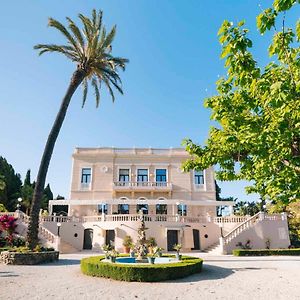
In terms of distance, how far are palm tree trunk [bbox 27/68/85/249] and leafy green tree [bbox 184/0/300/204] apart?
11523 mm

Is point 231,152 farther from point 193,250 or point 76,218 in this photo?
point 76,218

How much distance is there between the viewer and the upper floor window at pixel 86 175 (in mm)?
35188

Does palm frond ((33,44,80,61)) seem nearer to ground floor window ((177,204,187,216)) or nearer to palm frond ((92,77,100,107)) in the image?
palm frond ((92,77,100,107))

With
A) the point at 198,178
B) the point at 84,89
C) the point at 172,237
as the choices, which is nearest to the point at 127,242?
the point at 172,237

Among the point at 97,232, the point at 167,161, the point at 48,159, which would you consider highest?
the point at 167,161

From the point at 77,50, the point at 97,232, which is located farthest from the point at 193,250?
the point at 77,50

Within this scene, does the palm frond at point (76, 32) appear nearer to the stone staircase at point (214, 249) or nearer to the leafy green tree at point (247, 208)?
the stone staircase at point (214, 249)

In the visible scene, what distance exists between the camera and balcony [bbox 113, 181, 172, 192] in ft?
112

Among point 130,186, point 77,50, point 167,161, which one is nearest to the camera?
point 77,50

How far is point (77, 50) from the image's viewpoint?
20.3 metres

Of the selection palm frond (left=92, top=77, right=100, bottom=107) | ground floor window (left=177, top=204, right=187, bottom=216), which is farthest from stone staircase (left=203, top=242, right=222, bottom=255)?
palm frond (left=92, top=77, right=100, bottom=107)

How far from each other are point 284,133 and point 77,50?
57.5 feet

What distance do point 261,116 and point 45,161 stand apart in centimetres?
1476

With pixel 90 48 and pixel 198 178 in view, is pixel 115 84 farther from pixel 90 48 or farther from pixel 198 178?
pixel 198 178
